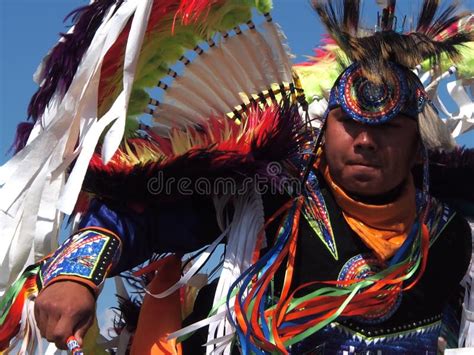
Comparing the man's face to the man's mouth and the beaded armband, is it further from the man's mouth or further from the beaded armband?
the beaded armband

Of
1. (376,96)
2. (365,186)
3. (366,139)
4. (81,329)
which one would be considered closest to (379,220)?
(365,186)

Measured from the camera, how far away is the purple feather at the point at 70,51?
2639mm

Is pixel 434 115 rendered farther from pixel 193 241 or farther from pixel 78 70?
pixel 78 70

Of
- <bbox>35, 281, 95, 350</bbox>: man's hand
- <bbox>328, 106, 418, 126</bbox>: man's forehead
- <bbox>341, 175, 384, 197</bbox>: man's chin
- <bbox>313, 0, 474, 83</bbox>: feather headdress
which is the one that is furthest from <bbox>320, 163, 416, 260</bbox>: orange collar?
<bbox>35, 281, 95, 350</bbox>: man's hand

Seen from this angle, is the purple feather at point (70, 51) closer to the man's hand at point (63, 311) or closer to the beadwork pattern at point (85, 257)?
the beadwork pattern at point (85, 257)

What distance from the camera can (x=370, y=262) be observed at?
8.83ft

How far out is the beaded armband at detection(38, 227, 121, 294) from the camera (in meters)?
2.36

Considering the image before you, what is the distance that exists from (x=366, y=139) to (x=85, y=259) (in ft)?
2.71

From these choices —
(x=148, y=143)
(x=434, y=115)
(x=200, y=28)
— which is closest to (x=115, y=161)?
(x=148, y=143)

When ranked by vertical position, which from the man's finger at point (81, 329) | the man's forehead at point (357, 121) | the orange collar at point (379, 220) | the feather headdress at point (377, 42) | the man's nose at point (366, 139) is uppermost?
the feather headdress at point (377, 42)

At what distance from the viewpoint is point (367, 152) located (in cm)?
263

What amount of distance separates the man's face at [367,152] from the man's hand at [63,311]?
803 mm

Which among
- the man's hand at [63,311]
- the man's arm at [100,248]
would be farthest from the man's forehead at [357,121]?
the man's hand at [63,311]

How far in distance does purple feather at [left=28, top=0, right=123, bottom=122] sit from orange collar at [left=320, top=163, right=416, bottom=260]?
0.77 m
